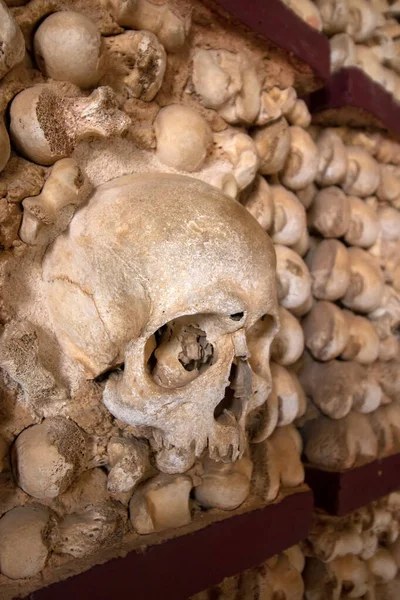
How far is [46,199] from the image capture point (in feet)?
2.64

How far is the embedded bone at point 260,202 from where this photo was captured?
3.73 ft

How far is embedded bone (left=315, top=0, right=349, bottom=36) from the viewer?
1.47m

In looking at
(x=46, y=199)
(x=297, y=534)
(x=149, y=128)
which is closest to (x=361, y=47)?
(x=149, y=128)

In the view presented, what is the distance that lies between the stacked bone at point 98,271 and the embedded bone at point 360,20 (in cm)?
60

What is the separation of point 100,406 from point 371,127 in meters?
1.17

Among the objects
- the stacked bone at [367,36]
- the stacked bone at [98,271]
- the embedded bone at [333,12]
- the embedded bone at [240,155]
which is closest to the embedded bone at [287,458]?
the stacked bone at [98,271]

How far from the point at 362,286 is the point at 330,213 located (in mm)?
217

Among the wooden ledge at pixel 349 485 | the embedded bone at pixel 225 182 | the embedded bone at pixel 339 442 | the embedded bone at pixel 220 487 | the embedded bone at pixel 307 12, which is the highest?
the embedded bone at pixel 307 12

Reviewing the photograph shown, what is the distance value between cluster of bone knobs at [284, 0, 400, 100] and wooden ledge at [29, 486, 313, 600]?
112 cm

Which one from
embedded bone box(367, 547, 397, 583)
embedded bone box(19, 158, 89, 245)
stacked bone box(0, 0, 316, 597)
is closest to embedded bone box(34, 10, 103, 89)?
stacked bone box(0, 0, 316, 597)

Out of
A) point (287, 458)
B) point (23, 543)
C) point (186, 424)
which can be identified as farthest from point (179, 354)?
point (287, 458)

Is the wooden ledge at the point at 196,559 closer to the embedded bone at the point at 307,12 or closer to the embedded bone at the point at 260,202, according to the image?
the embedded bone at the point at 260,202

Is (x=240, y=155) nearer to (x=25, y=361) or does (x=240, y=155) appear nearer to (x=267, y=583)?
(x=25, y=361)

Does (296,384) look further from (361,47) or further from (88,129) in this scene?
(361,47)
